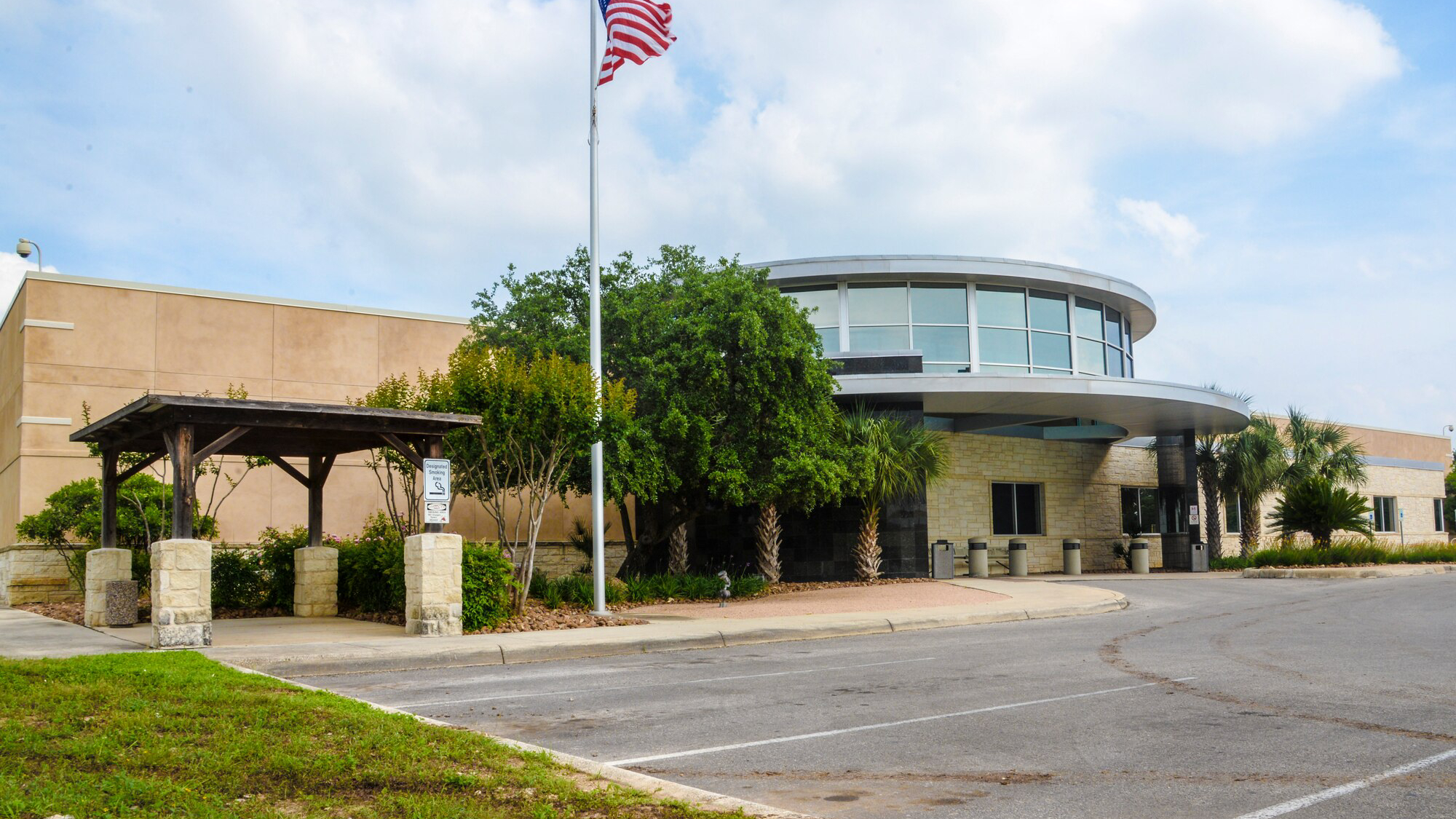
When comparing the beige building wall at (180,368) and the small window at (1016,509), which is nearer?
the beige building wall at (180,368)

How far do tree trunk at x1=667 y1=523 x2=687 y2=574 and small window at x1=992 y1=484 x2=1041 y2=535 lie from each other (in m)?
10.0

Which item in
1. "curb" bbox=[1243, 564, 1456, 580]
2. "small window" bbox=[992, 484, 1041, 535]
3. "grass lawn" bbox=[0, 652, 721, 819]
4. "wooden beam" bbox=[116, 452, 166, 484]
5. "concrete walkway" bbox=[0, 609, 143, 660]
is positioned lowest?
"curb" bbox=[1243, 564, 1456, 580]

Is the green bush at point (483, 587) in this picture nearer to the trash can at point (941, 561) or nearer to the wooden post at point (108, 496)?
the wooden post at point (108, 496)

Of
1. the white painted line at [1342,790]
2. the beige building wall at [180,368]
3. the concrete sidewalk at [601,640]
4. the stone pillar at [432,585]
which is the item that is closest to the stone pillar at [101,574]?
the concrete sidewalk at [601,640]

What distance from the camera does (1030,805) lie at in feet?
19.6

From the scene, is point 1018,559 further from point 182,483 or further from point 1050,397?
point 182,483

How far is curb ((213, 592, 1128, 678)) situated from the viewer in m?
12.5

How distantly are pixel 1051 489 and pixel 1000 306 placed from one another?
6.49 meters

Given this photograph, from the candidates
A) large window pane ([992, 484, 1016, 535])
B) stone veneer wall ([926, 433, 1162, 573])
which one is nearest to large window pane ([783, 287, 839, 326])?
stone veneer wall ([926, 433, 1162, 573])

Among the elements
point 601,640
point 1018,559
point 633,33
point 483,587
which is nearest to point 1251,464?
point 1018,559

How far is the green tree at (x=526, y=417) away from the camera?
17359 millimetres

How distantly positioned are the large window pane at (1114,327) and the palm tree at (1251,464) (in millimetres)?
5417

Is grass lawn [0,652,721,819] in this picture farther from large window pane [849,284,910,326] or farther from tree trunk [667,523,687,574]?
large window pane [849,284,910,326]

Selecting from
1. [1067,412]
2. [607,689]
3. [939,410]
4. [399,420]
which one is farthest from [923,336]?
[607,689]
